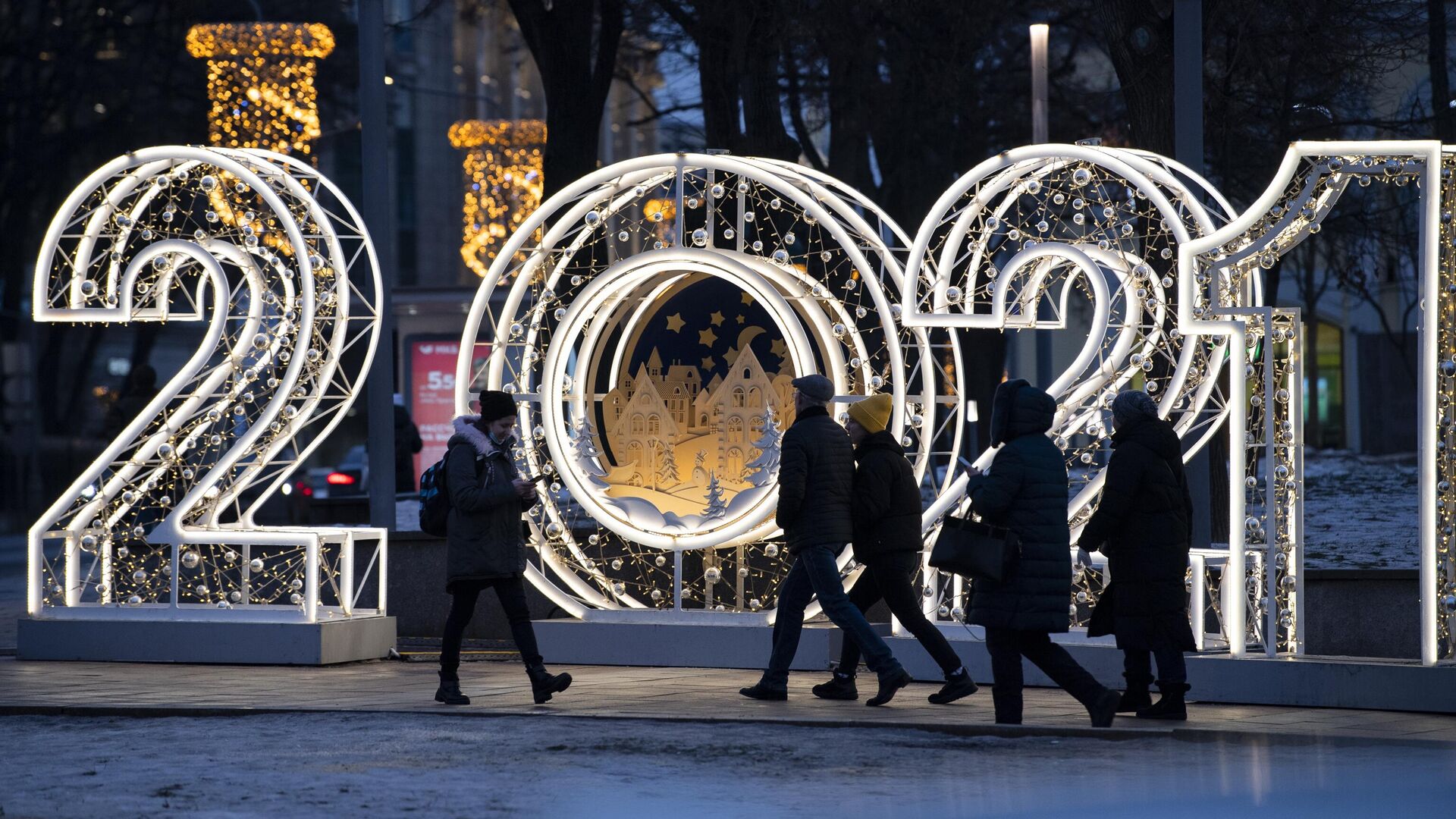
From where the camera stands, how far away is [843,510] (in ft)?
35.6

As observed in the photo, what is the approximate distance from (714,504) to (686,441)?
1.79 feet

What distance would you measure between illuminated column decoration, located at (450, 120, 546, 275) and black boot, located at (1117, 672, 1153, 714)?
454 inches

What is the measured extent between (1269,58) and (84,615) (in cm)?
1052

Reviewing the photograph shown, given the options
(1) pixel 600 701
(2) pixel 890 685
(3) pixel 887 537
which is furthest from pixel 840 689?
(1) pixel 600 701

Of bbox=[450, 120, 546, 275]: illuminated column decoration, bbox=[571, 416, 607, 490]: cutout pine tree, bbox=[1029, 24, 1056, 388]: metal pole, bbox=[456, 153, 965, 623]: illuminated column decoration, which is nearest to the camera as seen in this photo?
bbox=[456, 153, 965, 623]: illuminated column decoration

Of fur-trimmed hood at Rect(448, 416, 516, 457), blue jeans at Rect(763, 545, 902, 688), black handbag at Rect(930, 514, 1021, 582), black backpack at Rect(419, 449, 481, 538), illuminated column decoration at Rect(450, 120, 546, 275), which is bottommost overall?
blue jeans at Rect(763, 545, 902, 688)

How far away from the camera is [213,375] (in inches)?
521

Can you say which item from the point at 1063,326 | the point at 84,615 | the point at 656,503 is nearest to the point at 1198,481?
the point at 1063,326

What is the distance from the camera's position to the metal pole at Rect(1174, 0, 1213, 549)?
1300 cm

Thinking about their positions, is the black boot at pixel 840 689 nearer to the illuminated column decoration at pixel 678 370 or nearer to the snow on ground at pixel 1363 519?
the illuminated column decoration at pixel 678 370

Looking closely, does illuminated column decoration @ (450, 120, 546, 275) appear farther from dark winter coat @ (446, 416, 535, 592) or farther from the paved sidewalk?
dark winter coat @ (446, 416, 535, 592)

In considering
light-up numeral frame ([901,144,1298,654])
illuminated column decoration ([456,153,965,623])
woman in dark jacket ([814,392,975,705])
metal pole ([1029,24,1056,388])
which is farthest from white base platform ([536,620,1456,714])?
metal pole ([1029,24,1056,388])

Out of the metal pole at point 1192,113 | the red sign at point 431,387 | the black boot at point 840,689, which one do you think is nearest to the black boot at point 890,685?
the black boot at point 840,689

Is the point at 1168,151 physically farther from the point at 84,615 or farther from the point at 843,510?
the point at 84,615
